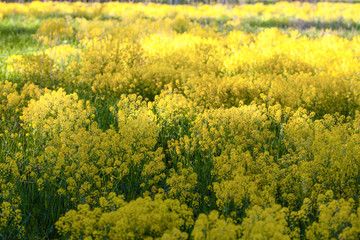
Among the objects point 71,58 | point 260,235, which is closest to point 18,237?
point 260,235

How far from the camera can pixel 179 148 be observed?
12.3 feet

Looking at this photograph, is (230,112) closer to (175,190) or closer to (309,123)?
(309,123)

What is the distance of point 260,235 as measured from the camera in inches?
74.4

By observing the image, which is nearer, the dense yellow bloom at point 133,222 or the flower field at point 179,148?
the dense yellow bloom at point 133,222

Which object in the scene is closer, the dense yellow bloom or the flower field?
the dense yellow bloom

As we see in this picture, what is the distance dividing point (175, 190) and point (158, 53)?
16.4 feet

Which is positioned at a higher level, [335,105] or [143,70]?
[143,70]

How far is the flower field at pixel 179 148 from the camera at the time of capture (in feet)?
7.45

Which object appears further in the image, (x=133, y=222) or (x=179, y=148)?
(x=179, y=148)

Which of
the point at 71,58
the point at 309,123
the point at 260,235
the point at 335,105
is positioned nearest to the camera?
the point at 260,235

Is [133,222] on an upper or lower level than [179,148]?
upper

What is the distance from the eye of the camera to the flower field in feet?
7.45

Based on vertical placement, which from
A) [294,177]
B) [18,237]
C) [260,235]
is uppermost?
[260,235]

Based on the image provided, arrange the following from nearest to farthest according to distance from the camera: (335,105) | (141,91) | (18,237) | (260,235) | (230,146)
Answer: (260,235)
(18,237)
(230,146)
(335,105)
(141,91)
